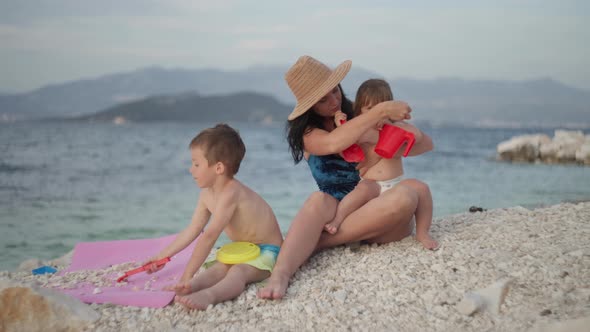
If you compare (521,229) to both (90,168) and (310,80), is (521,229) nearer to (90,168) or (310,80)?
(310,80)

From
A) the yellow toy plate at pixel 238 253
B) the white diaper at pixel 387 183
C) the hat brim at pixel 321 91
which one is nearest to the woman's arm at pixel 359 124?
the hat brim at pixel 321 91

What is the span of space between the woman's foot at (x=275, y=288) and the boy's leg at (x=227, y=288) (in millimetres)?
144

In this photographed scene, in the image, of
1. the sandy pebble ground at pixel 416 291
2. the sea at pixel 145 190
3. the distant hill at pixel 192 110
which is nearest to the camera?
the sandy pebble ground at pixel 416 291

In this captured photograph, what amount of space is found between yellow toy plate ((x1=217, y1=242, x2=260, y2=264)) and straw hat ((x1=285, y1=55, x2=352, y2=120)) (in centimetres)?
93

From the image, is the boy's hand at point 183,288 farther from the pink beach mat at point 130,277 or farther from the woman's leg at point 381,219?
the woman's leg at point 381,219

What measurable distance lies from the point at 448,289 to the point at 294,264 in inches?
37.8

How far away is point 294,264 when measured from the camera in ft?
11.3

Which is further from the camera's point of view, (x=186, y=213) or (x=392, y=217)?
(x=186, y=213)

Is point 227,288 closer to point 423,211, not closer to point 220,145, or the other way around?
point 220,145

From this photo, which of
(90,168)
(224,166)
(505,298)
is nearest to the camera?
(505,298)

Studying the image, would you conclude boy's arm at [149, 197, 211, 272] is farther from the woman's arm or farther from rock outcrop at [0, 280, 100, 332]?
the woman's arm

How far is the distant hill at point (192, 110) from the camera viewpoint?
51.6 meters

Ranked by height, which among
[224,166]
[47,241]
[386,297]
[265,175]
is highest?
[224,166]

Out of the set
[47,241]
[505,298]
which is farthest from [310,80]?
[47,241]
